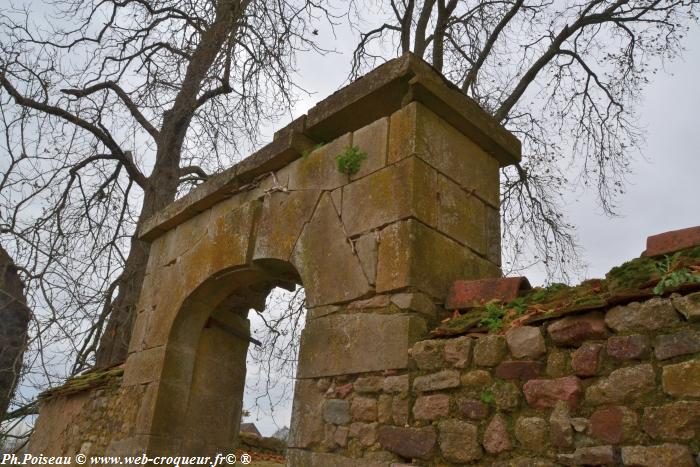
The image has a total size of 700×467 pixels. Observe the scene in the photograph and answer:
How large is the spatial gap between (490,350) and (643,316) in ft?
2.35

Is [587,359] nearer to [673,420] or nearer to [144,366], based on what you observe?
[673,420]

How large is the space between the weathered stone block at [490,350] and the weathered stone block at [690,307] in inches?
31.0

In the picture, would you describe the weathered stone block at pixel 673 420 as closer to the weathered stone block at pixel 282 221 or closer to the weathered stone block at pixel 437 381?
the weathered stone block at pixel 437 381

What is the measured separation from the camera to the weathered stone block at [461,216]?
3600mm

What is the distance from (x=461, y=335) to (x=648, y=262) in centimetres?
94

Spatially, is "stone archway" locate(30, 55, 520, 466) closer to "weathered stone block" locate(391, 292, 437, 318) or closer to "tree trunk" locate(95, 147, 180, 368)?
"weathered stone block" locate(391, 292, 437, 318)

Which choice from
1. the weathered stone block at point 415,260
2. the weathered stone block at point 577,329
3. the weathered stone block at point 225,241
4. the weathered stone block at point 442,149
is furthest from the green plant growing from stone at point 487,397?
the weathered stone block at point 225,241

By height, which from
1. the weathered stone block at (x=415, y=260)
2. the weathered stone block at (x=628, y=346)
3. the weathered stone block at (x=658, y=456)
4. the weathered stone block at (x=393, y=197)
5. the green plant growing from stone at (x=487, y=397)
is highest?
the weathered stone block at (x=393, y=197)

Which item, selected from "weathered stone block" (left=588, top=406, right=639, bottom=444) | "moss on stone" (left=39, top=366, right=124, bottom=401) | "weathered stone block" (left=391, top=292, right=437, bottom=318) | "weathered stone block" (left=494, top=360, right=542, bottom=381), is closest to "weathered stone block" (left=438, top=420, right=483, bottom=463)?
"weathered stone block" (left=494, top=360, right=542, bottom=381)

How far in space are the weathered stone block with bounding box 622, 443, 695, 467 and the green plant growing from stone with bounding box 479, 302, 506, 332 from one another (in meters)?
0.83

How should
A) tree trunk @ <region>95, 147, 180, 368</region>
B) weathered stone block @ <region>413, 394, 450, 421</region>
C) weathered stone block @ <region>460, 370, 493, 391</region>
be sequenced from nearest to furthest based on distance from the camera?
weathered stone block @ <region>460, 370, 493, 391</region>
weathered stone block @ <region>413, 394, 450, 421</region>
tree trunk @ <region>95, 147, 180, 368</region>

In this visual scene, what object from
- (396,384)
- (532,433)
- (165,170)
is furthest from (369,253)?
(165,170)

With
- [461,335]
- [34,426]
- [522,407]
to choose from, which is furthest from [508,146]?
[34,426]

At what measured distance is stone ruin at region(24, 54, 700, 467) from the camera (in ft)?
7.48
